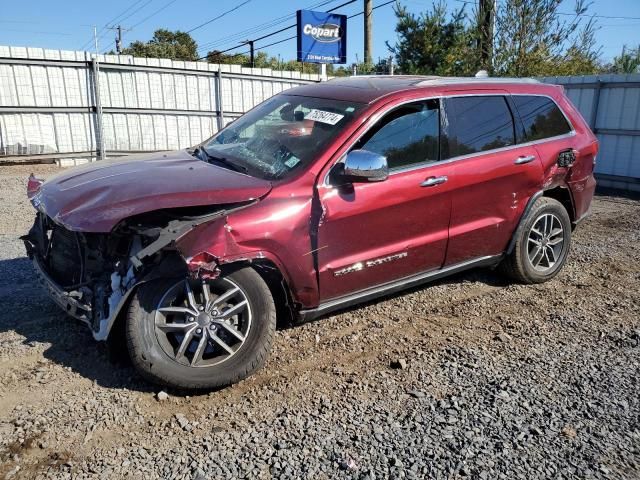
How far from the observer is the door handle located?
3857mm

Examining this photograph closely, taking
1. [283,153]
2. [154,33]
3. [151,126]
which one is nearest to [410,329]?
[283,153]

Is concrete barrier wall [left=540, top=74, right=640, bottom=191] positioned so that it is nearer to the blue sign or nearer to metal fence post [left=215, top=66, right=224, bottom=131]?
metal fence post [left=215, top=66, right=224, bottom=131]

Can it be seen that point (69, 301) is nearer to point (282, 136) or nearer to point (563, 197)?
point (282, 136)

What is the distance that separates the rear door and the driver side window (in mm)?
123

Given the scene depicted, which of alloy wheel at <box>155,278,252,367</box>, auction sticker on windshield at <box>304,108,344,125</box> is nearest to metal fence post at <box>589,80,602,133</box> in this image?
auction sticker on windshield at <box>304,108,344,125</box>

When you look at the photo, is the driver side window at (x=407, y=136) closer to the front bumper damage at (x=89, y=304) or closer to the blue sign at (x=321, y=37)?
the front bumper damage at (x=89, y=304)

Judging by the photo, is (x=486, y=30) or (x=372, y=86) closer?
(x=372, y=86)

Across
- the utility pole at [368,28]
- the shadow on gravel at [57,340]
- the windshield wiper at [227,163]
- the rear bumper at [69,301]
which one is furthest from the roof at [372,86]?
the utility pole at [368,28]

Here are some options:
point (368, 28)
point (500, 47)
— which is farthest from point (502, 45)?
point (368, 28)

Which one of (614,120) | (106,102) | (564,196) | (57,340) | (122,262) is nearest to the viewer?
(122,262)

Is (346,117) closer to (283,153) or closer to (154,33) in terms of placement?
(283,153)

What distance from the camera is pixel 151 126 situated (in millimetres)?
12977

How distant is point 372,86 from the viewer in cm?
409

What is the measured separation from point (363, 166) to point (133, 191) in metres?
1.43
